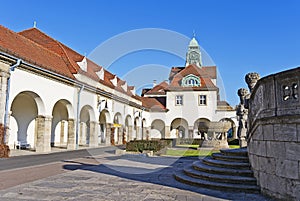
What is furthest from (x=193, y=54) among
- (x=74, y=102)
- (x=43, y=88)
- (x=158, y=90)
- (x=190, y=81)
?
(x=43, y=88)

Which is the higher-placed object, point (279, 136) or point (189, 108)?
point (189, 108)

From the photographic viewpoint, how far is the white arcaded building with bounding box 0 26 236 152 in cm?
1675

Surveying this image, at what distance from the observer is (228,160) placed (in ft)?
26.7

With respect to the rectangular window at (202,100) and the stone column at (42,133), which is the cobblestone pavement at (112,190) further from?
the rectangular window at (202,100)

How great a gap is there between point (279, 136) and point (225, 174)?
2.13 meters

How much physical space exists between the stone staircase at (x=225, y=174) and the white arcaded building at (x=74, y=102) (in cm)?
1136

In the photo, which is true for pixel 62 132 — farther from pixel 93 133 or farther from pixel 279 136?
pixel 279 136

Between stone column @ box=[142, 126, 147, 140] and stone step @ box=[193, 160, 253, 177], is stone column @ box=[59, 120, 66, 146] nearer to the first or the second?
stone column @ box=[142, 126, 147, 140]

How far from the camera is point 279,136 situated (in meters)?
→ 5.66

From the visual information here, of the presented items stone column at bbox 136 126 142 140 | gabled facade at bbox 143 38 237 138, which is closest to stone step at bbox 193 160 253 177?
stone column at bbox 136 126 142 140

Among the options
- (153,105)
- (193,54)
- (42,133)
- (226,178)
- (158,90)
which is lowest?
(226,178)

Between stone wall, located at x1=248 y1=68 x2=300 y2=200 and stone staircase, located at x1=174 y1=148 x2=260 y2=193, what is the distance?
343mm

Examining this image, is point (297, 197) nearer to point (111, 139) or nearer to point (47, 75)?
point (47, 75)

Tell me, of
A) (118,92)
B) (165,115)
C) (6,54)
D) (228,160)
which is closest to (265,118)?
(228,160)
